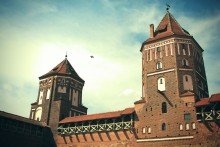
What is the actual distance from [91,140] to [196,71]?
50.6 ft

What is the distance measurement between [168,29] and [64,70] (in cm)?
1705

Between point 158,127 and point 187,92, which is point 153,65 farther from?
point 158,127

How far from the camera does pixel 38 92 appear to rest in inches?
1512

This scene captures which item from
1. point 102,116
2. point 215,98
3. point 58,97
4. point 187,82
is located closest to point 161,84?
point 187,82

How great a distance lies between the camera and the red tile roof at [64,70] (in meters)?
38.1

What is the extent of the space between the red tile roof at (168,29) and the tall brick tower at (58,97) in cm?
1390

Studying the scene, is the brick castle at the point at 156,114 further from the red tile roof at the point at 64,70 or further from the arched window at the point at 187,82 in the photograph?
the red tile roof at the point at 64,70

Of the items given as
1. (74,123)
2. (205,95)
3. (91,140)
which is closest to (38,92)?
(74,123)

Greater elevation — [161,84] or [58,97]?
[161,84]

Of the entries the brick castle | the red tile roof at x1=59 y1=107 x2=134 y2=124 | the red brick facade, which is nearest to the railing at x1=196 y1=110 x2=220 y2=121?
the brick castle

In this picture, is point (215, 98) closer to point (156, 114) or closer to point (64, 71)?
point (156, 114)

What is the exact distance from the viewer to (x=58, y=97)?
120 feet

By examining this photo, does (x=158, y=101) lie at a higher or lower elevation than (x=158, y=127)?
higher

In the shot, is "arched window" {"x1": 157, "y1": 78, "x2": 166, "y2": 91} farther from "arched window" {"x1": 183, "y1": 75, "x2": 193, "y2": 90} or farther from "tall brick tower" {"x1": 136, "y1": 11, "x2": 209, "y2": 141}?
"arched window" {"x1": 183, "y1": 75, "x2": 193, "y2": 90}
